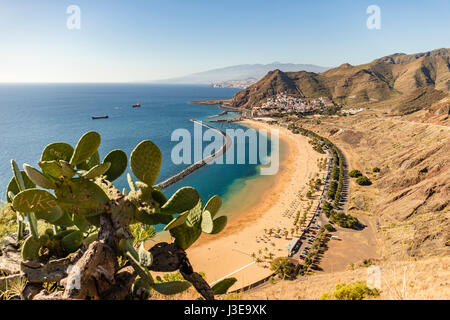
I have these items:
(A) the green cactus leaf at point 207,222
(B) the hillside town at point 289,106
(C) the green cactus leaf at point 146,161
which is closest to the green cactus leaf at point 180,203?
(A) the green cactus leaf at point 207,222

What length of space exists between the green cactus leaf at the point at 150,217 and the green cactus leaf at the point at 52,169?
1.54 meters

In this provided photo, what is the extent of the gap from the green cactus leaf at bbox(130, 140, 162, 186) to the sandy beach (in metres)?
11.9

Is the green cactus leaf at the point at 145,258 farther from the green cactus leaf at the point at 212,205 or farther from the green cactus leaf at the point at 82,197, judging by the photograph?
the green cactus leaf at the point at 212,205

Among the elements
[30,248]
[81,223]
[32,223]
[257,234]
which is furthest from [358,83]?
[30,248]

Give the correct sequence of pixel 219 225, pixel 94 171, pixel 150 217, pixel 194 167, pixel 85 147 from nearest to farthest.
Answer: pixel 94 171
pixel 85 147
pixel 150 217
pixel 219 225
pixel 194 167

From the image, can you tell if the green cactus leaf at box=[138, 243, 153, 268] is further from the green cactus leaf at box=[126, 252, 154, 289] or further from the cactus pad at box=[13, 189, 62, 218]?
the cactus pad at box=[13, 189, 62, 218]

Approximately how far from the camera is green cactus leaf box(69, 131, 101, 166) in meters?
4.13

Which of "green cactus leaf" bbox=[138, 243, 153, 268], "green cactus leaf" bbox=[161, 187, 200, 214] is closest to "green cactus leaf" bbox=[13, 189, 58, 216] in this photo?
"green cactus leaf" bbox=[138, 243, 153, 268]

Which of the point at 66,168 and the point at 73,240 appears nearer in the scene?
the point at 66,168

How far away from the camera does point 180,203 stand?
15.0 ft

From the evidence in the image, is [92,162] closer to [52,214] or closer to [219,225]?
[52,214]

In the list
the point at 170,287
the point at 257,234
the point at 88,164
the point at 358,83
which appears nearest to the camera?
the point at 170,287

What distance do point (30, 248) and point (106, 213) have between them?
1.66 m
